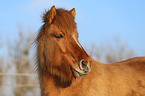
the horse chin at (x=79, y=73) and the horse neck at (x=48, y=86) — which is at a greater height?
the horse chin at (x=79, y=73)

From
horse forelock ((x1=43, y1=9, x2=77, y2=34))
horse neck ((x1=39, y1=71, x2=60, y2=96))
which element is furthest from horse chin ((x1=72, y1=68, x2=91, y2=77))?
horse forelock ((x1=43, y1=9, x2=77, y2=34))

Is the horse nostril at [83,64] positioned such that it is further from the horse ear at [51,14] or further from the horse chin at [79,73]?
the horse ear at [51,14]

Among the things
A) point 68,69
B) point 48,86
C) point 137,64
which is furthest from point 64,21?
point 137,64

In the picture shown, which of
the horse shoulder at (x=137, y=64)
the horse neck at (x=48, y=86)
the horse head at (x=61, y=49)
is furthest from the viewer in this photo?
the horse shoulder at (x=137, y=64)

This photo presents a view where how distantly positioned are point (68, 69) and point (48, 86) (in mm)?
485

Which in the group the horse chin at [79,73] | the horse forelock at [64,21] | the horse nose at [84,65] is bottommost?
the horse chin at [79,73]

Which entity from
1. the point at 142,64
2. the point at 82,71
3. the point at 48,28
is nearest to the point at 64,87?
the point at 82,71

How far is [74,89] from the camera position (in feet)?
10.7

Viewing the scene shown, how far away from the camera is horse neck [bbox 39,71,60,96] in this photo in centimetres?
332

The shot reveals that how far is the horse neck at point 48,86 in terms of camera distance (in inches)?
131

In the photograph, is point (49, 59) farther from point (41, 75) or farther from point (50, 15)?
point (50, 15)

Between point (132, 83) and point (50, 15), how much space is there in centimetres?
191

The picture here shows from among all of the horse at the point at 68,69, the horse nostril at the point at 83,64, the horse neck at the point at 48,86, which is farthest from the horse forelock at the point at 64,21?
the horse neck at the point at 48,86

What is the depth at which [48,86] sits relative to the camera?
337 cm
